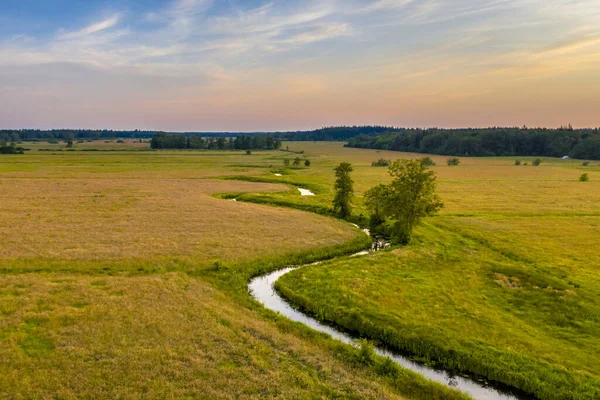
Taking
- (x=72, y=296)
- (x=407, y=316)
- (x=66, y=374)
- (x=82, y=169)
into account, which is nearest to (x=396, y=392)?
(x=407, y=316)

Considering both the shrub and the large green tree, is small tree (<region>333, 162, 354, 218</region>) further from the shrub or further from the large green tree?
the shrub

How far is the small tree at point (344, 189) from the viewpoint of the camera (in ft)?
176

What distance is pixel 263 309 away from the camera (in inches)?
994

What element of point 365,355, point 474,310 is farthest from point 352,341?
point 474,310

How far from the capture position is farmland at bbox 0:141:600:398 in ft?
57.9

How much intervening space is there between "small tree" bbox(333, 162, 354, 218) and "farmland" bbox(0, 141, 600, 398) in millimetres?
3506

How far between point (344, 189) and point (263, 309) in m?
31.9

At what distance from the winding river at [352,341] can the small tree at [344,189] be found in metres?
22.5

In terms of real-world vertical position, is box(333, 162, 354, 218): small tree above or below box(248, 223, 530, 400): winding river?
above

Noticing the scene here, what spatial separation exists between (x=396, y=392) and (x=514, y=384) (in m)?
6.12

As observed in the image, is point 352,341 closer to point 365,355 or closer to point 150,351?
point 365,355

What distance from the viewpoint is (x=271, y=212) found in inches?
2188

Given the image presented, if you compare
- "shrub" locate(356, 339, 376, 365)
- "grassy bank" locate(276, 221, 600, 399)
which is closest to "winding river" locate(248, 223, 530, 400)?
"grassy bank" locate(276, 221, 600, 399)

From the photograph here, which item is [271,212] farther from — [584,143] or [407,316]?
[584,143]
